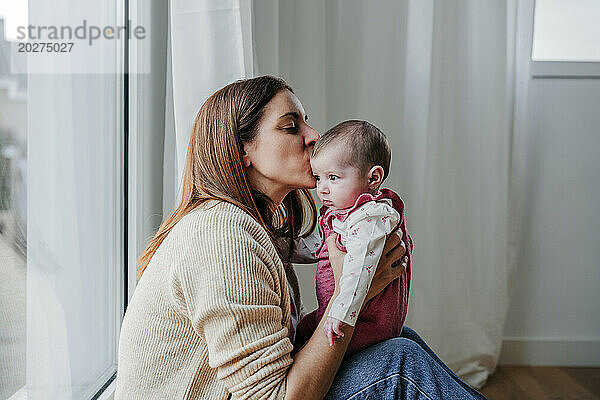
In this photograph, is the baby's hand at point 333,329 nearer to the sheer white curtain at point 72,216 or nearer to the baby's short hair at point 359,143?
the baby's short hair at point 359,143

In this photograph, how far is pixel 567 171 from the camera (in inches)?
105

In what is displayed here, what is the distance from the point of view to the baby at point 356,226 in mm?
1196

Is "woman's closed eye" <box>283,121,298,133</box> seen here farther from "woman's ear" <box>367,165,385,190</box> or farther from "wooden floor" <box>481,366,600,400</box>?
"wooden floor" <box>481,366,600,400</box>

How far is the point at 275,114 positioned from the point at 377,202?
26cm

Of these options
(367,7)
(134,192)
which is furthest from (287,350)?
(367,7)

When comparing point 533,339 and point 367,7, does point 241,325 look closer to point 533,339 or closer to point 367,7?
point 367,7

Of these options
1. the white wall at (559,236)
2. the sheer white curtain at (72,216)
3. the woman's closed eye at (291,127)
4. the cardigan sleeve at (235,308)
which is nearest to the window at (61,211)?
the sheer white curtain at (72,216)

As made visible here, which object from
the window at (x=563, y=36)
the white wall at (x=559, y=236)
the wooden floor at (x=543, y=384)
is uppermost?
the window at (x=563, y=36)

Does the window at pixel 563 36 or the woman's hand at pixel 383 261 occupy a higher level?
the window at pixel 563 36

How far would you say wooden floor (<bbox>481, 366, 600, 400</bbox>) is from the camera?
7.81 ft

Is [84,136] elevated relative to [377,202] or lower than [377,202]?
elevated

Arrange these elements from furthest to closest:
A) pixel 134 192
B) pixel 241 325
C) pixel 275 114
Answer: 1. pixel 134 192
2. pixel 275 114
3. pixel 241 325

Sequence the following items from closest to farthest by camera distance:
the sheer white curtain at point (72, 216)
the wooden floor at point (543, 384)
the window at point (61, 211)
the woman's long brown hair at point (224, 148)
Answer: the window at point (61, 211) < the sheer white curtain at point (72, 216) < the woman's long brown hair at point (224, 148) < the wooden floor at point (543, 384)

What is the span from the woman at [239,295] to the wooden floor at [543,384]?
1.23 m
